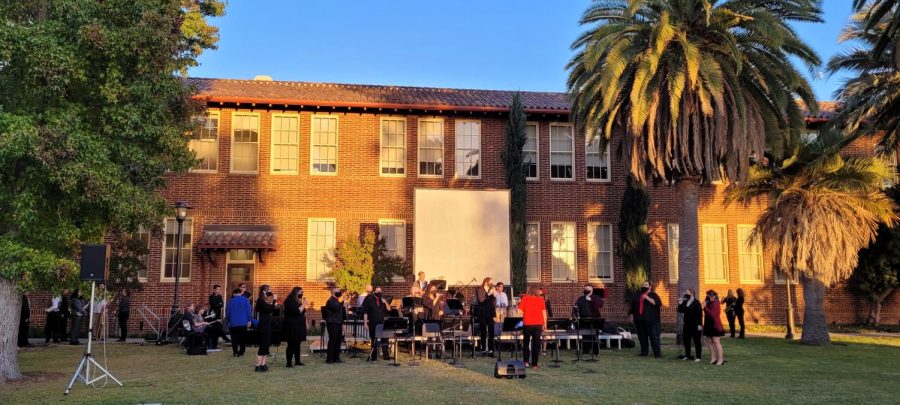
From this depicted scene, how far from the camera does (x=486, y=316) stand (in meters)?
16.6

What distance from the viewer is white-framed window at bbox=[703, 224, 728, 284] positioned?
27609 millimetres

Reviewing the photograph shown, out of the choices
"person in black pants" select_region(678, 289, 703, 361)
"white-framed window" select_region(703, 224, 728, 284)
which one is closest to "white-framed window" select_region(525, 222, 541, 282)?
"white-framed window" select_region(703, 224, 728, 284)

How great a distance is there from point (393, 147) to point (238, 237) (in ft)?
21.3

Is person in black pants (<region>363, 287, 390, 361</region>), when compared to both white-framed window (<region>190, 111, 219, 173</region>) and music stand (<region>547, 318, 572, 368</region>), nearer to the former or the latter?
music stand (<region>547, 318, 572, 368</region>)

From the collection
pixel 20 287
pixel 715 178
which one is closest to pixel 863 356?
pixel 715 178

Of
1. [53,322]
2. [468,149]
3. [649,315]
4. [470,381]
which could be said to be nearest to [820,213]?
[649,315]

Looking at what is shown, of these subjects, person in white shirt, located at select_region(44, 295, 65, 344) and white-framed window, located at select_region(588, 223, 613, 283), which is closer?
person in white shirt, located at select_region(44, 295, 65, 344)

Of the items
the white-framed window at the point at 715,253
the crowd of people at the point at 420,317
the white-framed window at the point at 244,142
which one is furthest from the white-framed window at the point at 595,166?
the white-framed window at the point at 244,142

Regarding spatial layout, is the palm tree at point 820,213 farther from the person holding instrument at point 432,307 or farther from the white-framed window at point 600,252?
the person holding instrument at point 432,307

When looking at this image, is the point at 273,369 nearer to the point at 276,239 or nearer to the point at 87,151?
the point at 87,151

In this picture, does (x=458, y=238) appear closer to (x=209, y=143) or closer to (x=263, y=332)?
(x=209, y=143)

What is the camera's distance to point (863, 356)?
17078mm

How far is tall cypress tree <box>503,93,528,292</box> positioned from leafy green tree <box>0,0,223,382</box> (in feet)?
46.1

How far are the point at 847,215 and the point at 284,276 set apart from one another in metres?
17.9
